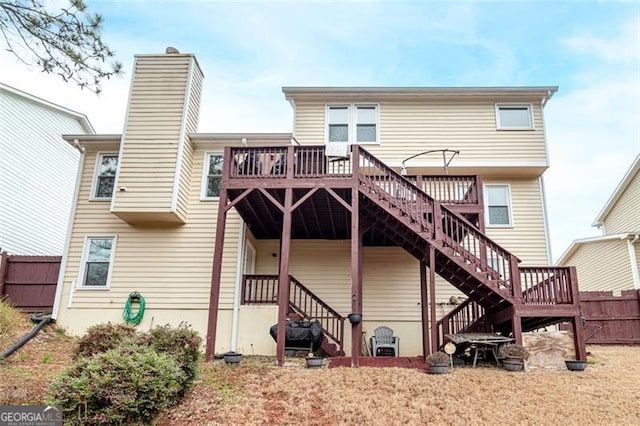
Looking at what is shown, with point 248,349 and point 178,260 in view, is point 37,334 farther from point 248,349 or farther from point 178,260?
point 248,349

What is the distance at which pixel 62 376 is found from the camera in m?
6.10

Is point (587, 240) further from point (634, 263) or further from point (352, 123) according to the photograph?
point (352, 123)

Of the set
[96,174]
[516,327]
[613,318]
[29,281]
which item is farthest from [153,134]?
[613,318]

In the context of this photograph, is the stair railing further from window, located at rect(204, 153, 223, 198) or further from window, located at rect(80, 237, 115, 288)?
window, located at rect(80, 237, 115, 288)

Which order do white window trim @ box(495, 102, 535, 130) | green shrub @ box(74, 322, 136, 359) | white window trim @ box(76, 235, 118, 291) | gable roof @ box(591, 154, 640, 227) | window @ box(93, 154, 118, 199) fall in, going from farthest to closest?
gable roof @ box(591, 154, 640, 227), white window trim @ box(495, 102, 535, 130), window @ box(93, 154, 118, 199), white window trim @ box(76, 235, 118, 291), green shrub @ box(74, 322, 136, 359)

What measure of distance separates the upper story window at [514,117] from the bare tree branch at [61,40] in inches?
455

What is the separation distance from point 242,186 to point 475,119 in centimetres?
777

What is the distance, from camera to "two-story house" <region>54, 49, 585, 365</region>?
A: 1091 centimetres

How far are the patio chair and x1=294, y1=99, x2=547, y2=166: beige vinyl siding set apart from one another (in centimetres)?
481

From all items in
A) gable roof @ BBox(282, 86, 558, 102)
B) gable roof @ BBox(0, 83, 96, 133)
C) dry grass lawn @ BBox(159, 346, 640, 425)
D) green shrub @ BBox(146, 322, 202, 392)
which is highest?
gable roof @ BBox(0, 83, 96, 133)

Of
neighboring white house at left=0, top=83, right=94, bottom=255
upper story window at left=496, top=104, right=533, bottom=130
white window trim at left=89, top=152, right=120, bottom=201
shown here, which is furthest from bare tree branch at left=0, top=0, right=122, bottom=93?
neighboring white house at left=0, top=83, right=94, bottom=255

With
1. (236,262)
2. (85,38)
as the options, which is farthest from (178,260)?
(85,38)

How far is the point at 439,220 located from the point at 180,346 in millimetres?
5928

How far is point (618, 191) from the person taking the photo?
20.4 metres
